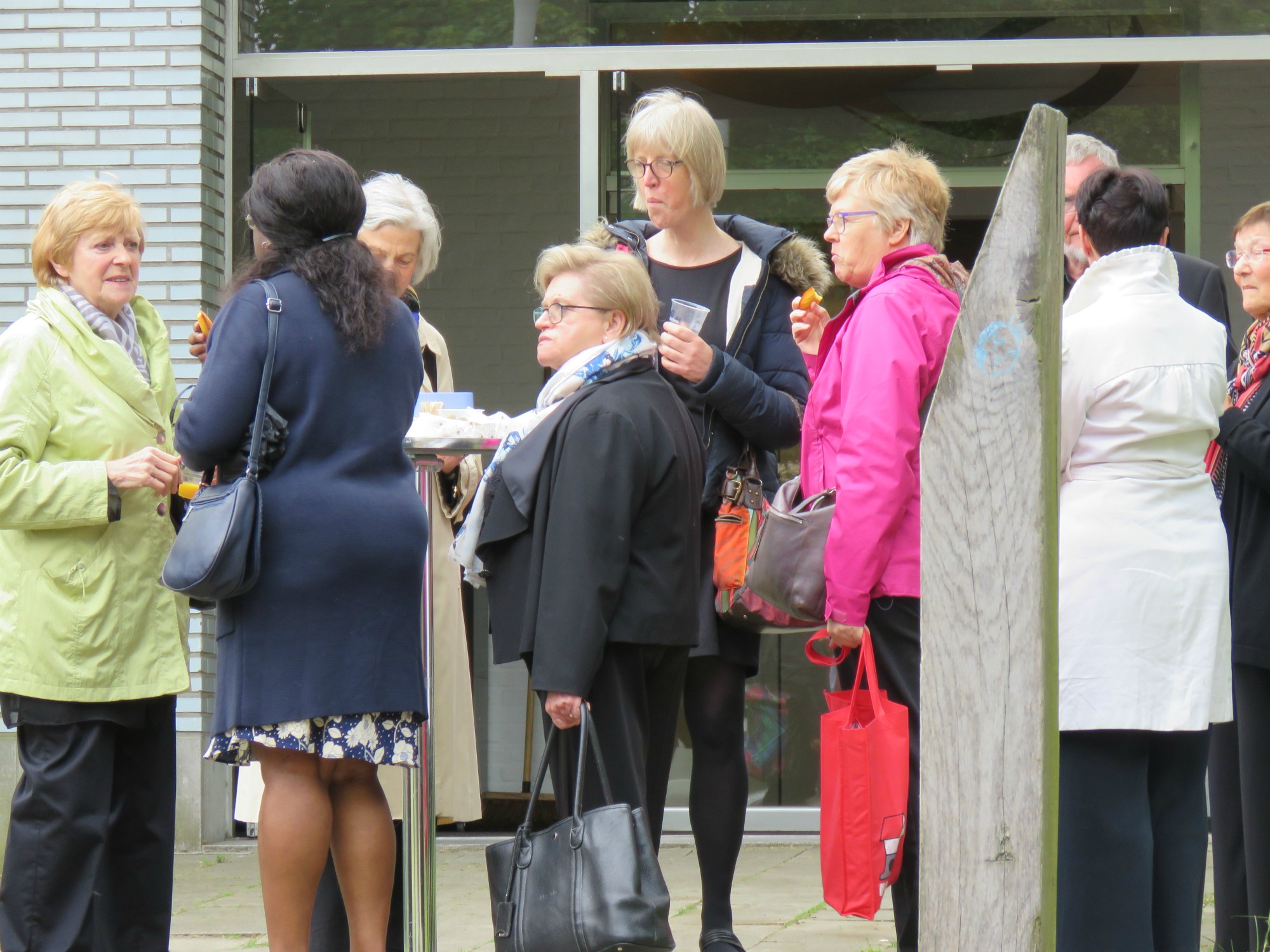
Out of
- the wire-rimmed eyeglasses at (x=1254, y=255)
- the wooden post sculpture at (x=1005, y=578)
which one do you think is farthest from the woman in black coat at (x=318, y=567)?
the wire-rimmed eyeglasses at (x=1254, y=255)

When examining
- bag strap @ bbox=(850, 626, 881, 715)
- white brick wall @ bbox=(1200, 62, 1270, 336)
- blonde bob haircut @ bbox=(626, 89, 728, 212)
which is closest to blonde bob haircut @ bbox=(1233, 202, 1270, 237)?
blonde bob haircut @ bbox=(626, 89, 728, 212)

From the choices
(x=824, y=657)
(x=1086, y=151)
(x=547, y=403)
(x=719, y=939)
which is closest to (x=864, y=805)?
(x=824, y=657)

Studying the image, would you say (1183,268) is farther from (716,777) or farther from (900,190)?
(716,777)

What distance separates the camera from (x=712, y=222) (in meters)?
4.33

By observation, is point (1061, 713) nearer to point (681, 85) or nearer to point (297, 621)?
point (297, 621)

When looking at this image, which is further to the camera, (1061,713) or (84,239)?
(84,239)

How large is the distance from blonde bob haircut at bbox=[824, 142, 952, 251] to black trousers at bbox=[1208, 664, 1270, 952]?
131 cm

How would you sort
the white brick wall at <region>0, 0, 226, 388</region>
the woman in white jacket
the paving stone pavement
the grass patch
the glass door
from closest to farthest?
1. the woman in white jacket
2. the paving stone pavement
3. the grass patch
4. the white brick wall at <region>0, 0, 226, 388</region>
5. the glass door

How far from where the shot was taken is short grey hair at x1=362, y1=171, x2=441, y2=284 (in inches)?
164

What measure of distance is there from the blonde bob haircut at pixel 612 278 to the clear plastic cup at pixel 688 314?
29 cm

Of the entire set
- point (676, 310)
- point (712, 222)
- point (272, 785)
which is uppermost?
point (712, 222)

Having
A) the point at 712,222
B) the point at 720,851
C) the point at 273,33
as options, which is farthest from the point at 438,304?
the point at 720,851

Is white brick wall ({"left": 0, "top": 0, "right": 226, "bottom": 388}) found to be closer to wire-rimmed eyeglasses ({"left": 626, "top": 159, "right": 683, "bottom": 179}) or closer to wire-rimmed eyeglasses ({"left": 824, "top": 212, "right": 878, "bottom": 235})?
wire-rimmed eyeglasses ({"left": 626, "top": 159, "right": 683, "bottom": 179})

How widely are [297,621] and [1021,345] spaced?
157cm
